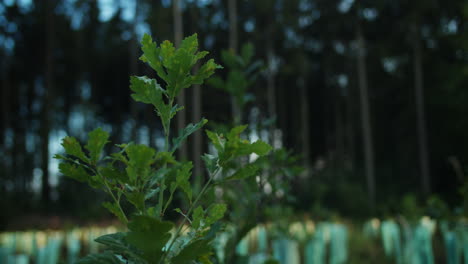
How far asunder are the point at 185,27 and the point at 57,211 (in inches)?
373

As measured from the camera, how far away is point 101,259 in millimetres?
667

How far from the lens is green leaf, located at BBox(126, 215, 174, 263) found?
640mm

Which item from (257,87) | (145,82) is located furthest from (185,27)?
(145,82)

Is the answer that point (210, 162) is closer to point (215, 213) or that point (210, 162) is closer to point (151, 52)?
point (215, 213)

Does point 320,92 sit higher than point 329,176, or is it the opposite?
point 320,92

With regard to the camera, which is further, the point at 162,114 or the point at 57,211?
the point at 57,211

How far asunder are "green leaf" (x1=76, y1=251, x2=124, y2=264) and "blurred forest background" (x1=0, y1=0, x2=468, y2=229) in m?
12.0

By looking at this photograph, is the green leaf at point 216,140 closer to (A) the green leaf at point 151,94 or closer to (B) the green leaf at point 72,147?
(A) the green leaf at point 151,94

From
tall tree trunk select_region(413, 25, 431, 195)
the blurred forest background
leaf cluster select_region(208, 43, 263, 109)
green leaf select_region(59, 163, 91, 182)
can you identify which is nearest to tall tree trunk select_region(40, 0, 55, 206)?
the blurred forest background

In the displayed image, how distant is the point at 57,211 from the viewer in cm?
1617

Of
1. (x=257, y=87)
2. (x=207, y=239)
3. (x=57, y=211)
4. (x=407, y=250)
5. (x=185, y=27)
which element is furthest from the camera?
(x=257, y=87)

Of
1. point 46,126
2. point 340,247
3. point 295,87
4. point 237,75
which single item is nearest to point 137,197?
point 237,75

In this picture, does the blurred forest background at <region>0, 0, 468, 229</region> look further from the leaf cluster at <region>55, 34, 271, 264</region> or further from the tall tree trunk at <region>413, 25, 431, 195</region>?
the leaf cluster at <region>55, 34, 271, 264</region>

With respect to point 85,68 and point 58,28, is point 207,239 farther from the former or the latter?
point 85,68
